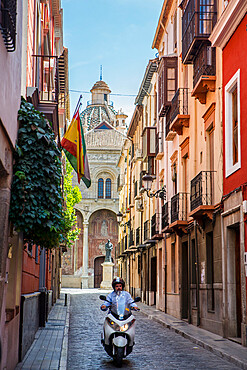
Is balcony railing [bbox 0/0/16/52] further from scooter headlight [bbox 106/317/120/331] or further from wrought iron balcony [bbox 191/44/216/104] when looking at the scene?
wrought iron balcony [bbox 191/44/216/104]

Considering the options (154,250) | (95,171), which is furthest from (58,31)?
(95,171)

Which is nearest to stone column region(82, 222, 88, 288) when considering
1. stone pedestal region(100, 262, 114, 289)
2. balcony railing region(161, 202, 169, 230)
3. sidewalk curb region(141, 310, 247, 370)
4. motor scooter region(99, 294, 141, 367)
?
stone pedestal region(100, 262, 114, 289)

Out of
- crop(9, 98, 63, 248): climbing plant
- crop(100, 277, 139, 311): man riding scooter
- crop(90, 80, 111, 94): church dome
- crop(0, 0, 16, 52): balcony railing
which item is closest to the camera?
crop(0, 0, 16, 52): balcony railing

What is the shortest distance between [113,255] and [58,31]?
129ft

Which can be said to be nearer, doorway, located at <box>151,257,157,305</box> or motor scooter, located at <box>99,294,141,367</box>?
motor scooter, located at <box>99,294,141,367</box>

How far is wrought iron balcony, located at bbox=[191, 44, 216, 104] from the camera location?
16.1 meters

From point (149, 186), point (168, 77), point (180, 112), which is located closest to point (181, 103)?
point (180, 112)

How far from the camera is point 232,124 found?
1442 centimetres

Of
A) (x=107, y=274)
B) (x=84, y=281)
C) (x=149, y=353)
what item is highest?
(x=107, y=274)

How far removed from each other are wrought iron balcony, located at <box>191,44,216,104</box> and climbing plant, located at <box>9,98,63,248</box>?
25.9 feet

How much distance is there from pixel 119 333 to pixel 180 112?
1170 centimetres

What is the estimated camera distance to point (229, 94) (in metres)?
14.8

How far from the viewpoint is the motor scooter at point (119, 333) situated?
10297 mm

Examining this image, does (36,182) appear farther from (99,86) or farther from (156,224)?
(99,86)
